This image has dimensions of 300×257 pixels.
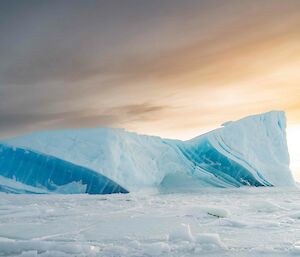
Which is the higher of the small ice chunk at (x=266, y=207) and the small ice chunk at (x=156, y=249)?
the small ice chunk at (x=156, y=249)

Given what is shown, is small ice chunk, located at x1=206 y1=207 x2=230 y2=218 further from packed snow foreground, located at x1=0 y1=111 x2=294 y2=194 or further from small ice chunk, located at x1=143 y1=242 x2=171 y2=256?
packed snow foreground, located at x1=0 y1=111 x2=294 y2=194

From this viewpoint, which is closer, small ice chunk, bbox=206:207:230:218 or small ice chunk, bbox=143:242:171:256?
small ice chunk, bbox=143:242:171:256

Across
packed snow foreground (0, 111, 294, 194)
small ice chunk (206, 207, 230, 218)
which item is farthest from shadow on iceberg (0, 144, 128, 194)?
small ice chunk (206, 207, 230, 218)

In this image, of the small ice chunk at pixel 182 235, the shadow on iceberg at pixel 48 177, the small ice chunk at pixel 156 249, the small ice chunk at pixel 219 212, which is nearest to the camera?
the small ice chunk at pixel 156 249

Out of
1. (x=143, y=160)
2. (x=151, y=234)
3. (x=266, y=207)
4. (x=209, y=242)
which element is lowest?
(x=143, y=160)

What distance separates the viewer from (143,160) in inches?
901

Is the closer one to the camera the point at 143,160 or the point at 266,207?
the point at 266,207

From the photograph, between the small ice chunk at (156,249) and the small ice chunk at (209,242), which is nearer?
the small ice chunk at (156,249)

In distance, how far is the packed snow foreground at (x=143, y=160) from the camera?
20.8 m

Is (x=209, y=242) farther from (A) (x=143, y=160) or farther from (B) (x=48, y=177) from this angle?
(A) (x=143, y=160)

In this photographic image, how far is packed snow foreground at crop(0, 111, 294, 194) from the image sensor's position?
68.2 feet

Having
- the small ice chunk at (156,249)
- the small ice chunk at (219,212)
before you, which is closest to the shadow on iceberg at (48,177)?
the small ice chunk at (219,212)

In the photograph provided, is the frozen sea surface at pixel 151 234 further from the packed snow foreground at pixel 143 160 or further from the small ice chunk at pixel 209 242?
the packed snow foreground at pixel 143 160

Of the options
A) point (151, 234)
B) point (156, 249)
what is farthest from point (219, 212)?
point (156, 249)
